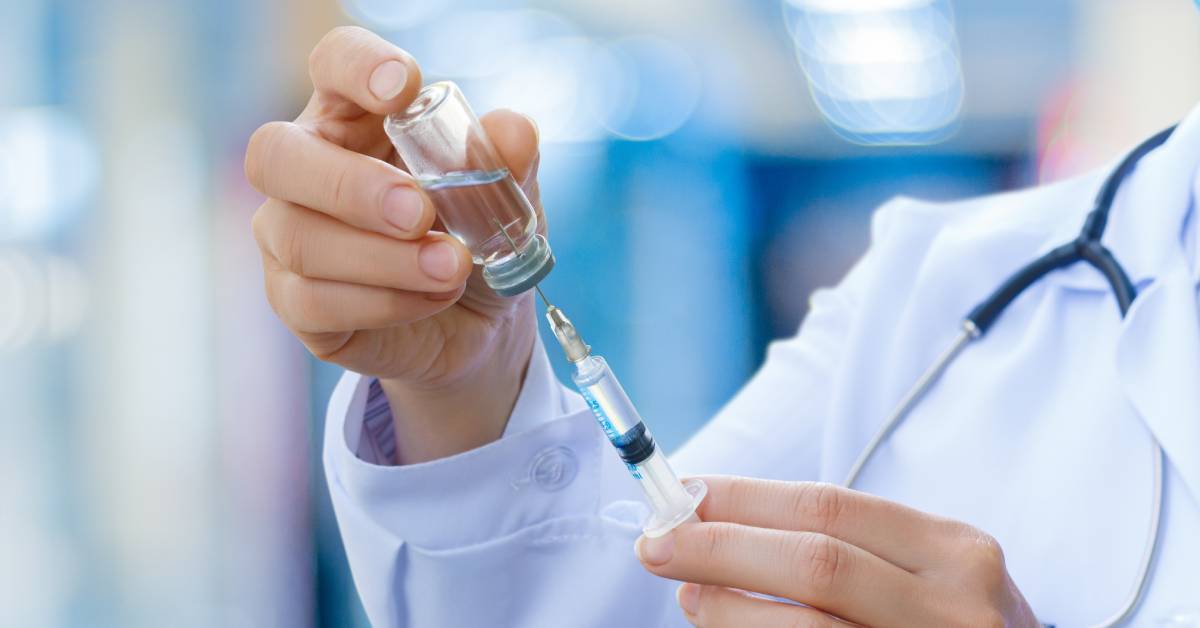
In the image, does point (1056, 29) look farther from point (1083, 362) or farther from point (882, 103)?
point (1083, 362)

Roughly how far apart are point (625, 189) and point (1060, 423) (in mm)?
3472

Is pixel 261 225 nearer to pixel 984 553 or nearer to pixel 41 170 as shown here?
pixel 984 553

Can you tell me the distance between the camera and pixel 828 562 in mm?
579

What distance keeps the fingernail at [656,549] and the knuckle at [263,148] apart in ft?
1.15

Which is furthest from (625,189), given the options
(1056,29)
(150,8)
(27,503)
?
(1056,29)

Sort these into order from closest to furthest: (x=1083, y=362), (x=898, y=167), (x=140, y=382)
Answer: (x=1083, y=362)
(x=140, y=382)
(x=898, y=167)

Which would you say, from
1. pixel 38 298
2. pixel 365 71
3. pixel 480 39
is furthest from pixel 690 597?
pixel 480 39

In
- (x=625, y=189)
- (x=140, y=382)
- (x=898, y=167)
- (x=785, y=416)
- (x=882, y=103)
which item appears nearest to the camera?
(x=785, y=416)

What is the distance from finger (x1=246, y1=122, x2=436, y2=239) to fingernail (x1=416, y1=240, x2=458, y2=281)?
0.01 metres

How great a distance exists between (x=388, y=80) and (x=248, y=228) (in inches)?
95.7

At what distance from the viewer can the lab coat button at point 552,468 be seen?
89 cm

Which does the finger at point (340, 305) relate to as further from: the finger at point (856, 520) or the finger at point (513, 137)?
the finger at point (856, 520)

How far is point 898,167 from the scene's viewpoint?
19.1 ft

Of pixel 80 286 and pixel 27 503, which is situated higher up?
pixel 80 286
